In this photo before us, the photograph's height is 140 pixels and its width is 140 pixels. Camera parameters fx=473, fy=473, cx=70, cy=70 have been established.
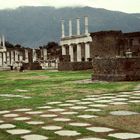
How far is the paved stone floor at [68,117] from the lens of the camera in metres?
7.51

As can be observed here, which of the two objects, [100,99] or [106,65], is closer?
[100,99]

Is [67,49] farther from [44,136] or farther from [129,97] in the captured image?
[44,136]

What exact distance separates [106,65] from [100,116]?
1235cm

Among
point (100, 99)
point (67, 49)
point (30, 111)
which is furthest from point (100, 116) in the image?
point (67, 49)

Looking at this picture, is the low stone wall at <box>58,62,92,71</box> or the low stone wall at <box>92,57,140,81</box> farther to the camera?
the low stone wall at <box>58,62,92,71</box>

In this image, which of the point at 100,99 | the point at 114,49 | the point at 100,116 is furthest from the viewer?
the point at 114,49

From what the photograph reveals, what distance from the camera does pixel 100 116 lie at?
9.53 m

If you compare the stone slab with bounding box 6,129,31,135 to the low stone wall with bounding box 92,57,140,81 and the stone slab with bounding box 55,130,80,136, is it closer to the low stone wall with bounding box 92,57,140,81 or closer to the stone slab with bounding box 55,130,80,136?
the stone slab with bounding box 55,130,80,136

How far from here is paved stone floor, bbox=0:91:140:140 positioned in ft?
24.6

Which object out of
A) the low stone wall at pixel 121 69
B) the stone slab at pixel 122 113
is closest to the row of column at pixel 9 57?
the low stone wall at pixel 121 69

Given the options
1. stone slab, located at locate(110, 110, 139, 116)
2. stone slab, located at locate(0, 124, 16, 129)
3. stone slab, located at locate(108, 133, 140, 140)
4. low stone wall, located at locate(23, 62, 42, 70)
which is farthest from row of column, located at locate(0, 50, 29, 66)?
stone slab, located at locate(108, 133, 140, 140)

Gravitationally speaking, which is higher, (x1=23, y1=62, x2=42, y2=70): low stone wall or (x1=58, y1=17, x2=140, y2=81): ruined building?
(x1=58, y1=17, x2=140, y2=81): ruined building

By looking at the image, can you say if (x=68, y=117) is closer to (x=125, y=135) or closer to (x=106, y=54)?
(x=125, y=135)

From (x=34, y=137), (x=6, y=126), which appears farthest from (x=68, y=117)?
(x=34, y=137)
